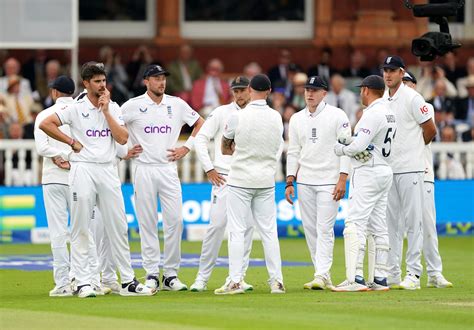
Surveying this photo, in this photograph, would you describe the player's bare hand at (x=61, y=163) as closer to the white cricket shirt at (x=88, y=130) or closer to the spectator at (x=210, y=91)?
the white cricket shirt at (x=88, y=130)

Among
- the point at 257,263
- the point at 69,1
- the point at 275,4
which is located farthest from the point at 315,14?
the point at 257,263

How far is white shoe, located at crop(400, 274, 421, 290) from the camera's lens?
55.7ft

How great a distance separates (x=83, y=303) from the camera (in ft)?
50.5

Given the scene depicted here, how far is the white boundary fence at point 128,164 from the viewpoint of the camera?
83.2ft

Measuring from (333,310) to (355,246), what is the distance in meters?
2.03

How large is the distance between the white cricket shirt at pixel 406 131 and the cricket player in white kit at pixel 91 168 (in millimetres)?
3182

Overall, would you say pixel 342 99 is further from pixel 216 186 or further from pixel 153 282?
pixel 153 282

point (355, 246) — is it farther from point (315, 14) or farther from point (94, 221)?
point (315, 14)

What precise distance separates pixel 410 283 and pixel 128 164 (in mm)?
9997

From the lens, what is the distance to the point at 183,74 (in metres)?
29.1

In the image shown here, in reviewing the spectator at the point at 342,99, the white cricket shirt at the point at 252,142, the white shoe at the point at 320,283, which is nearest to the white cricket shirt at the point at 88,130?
the white cricket shirt at the point at 252,142

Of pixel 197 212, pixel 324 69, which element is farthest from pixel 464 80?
pixel 197 212

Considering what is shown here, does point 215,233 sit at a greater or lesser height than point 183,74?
lesser

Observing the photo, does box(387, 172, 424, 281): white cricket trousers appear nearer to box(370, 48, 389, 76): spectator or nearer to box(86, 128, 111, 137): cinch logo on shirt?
box(86, 128, 111, 137): cinch logo on shirt
